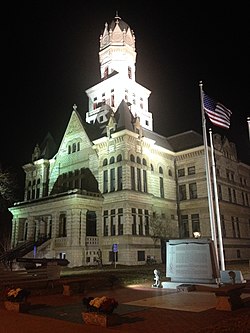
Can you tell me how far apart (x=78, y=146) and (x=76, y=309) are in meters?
38.3

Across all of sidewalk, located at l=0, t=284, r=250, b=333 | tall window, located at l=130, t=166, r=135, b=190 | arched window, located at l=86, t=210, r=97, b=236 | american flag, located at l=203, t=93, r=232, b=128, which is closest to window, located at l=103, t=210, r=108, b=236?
arched window, located at l=86, t=210, r=97, b=236

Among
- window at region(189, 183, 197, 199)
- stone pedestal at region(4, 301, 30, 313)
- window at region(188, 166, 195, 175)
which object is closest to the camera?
stone pedestal at region(4, 301, 30, 313)

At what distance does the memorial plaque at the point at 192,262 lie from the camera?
18.4 meters

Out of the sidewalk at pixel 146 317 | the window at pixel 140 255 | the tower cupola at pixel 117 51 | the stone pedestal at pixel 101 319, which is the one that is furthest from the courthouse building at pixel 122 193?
the stone pedestal at pixel 101 319

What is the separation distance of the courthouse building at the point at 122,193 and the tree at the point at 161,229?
0.49ft

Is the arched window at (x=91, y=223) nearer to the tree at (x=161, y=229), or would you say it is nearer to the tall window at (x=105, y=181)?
the tall window at (x=105, y=181)

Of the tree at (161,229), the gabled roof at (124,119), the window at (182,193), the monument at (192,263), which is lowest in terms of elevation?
the monument at (192,263)

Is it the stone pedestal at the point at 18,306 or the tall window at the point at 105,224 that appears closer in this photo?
the stone pedestal at the point at 18,306

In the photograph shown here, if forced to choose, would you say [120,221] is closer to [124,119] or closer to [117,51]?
[124,119]

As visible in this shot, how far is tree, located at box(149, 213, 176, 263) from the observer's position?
4364 cm

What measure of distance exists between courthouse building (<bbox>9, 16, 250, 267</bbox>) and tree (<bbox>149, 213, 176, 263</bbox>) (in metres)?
0.15

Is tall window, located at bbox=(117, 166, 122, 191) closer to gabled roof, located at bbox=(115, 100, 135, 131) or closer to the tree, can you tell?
gabled roof, located at bbox=(115, 100, 135, 131)

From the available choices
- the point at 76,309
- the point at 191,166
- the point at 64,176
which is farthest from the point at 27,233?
the point at 76,309

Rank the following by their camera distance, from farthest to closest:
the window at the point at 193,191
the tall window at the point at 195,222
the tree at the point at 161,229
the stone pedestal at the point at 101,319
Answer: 1. the window at the point at 193,191
2. the tall window at the point at 195,222
3. the tree at the point at 161,229
4. the stone pedestal at the point at 101,319
